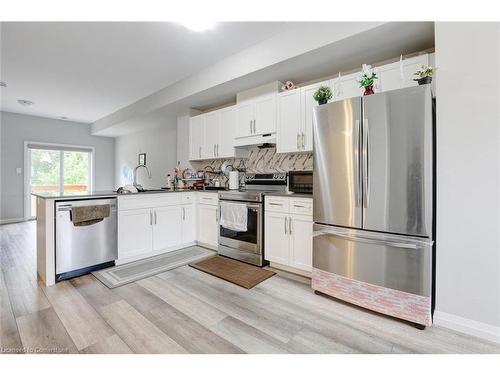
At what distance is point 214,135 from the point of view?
3943mm

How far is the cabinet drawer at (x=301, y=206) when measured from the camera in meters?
2.55

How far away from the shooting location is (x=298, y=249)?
2.65 m

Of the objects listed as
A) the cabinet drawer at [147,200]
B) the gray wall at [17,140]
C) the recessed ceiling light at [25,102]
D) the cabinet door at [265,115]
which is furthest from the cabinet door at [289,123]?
the gray wall at [17,140]

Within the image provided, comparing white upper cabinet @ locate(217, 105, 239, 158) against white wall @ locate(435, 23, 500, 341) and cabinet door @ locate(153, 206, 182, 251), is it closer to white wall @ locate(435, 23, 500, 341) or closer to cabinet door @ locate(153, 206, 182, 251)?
cabinet door @ locate(153, 206, 182, 251)

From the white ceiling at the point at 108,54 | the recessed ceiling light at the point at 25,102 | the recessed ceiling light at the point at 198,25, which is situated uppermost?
the recessed ceiling light at the point at 25,102

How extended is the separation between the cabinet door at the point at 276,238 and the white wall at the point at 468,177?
55.1 inches

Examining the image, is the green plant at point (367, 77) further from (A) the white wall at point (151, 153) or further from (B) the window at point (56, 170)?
(B) the window at point (56, 170)

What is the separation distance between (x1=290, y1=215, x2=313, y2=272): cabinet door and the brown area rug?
1.10ft

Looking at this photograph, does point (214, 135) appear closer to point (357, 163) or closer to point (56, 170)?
point (357, 163)

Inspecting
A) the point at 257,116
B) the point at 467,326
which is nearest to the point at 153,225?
the point at 257,116

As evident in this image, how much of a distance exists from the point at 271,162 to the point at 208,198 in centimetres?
111

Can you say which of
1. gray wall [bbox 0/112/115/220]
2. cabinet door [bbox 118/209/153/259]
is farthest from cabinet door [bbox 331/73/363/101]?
gray wall [bbox 0/112/115/220]

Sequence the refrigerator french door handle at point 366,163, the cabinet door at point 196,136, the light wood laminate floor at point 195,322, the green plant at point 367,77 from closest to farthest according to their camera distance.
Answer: the light wood laminate floor at point 195,322 → the refrigerator french door handle at point 366,163 → the green plant at point 367,77 → the cabinet door at point 196,136

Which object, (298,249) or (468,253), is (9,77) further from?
(468,253)
